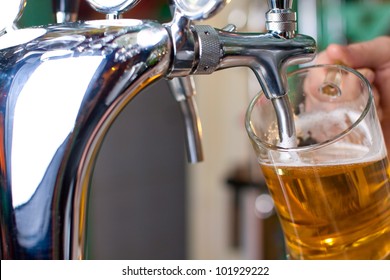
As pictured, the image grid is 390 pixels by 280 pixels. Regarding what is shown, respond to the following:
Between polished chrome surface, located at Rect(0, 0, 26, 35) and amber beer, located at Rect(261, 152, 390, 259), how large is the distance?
9.3 inches

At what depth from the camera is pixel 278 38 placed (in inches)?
18.7

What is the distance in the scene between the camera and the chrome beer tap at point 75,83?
44 centimetres

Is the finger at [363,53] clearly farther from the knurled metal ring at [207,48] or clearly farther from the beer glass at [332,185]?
the knurled metal ring at [207,48]

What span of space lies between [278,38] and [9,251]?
0.25 m

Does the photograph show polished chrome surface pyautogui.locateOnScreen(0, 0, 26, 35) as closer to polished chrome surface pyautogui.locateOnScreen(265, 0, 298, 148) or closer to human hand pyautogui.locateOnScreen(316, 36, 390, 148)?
polished chrome surface pyautogui.locateOnScreen(265, 0, 298, 148)

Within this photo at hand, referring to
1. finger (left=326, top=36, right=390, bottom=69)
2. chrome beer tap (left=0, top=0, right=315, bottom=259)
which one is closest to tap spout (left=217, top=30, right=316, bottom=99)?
chrome beer tap (left=0, top=0, right=315, bottom=259)

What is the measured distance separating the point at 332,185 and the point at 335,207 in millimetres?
20

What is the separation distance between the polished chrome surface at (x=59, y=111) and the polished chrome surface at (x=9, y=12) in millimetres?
37

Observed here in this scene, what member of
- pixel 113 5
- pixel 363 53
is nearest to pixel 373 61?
pixel 363 53

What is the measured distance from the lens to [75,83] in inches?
17.7

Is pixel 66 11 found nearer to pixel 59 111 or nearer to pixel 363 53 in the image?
pixel 59 111

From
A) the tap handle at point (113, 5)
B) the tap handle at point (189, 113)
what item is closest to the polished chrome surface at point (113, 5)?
the tap handle at point (113, 5)
